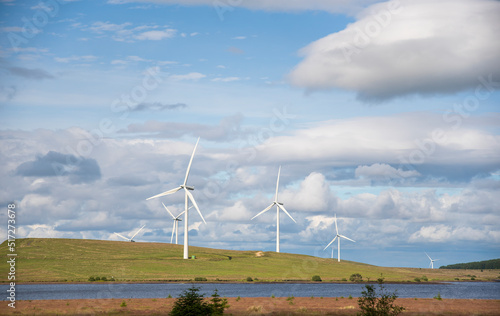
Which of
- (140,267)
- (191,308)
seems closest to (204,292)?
(191,308)

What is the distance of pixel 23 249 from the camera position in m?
188

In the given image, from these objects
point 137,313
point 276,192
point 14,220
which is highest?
point 276,192

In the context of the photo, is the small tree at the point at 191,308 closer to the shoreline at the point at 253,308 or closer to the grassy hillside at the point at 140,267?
the shoreline at the point at 253,308

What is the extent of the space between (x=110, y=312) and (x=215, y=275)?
98.3m

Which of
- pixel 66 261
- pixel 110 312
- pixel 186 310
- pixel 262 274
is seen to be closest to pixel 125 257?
pixel 66 261

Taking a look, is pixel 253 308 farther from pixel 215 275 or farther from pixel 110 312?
pixel 215 275

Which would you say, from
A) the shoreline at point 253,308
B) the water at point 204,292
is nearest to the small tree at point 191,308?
the shoreline at point 253,308

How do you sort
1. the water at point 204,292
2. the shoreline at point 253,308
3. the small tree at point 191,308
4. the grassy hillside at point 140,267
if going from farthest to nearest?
1. the grassy hillside at point 140,267
2. the water at point 204,292
3. the shoreline at point 253,308
4. the small tree at point 191,308

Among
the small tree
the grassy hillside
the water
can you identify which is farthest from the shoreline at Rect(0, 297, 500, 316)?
the grassy hillside

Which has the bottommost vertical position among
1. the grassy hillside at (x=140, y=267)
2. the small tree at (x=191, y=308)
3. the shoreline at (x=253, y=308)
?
the shoreline at (x=253, y=308)

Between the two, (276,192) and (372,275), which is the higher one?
(276,192)

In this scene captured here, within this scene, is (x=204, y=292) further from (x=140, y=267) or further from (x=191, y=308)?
(x=140, y=267)

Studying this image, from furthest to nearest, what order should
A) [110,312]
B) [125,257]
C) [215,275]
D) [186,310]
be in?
[125,257]
[215,275]
[110,312]
[186,310]

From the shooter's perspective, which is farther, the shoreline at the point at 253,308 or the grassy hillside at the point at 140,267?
the grassy hillside at the point at 140,267
